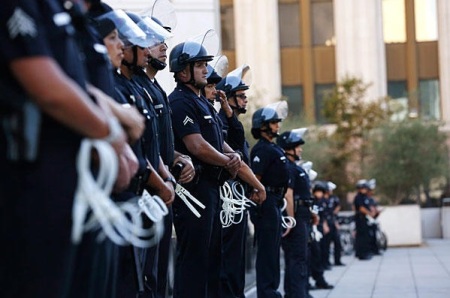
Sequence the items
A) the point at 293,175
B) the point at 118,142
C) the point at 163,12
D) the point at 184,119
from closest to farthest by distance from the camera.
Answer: the point at 118,142 < the point at 184,119 < the point at 163,12 < the point at 293,175

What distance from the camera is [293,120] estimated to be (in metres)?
49.0

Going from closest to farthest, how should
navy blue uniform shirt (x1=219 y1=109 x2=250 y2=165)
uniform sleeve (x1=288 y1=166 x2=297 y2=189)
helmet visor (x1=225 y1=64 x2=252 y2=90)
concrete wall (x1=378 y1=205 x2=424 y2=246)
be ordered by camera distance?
navy blue uniform shirt (x1=219 y1=109 x2=250 y2=165) → helmet visor (x1=225 y1=64 x2=252 y2=90) → uniform sleeve (x1=288 y1=166 x2=297 y2=189) → concrete wall (x1=378 y1=205 x2=424 y2=246)

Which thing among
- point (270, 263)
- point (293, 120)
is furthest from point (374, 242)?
point (270, 263)

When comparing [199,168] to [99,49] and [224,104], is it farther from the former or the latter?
[99,49]

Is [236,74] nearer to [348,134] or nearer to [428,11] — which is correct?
[348,134]

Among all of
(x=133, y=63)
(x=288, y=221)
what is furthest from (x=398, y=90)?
(x=133, y=63)

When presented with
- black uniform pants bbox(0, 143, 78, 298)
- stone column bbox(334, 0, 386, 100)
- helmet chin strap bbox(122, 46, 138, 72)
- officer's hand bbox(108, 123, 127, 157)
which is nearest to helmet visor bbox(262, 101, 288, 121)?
helmet chin strap bbox(122, 46, 138, 72)

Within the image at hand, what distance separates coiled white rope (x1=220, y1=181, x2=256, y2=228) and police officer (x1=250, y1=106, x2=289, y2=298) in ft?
3.99

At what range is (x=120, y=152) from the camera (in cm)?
459

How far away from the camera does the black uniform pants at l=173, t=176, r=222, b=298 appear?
909 centimetres

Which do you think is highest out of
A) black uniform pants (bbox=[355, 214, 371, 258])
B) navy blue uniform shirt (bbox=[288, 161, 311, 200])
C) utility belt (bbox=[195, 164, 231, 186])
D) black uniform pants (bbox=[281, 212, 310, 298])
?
utility belt (bbox=[195, 164, 231, 186])

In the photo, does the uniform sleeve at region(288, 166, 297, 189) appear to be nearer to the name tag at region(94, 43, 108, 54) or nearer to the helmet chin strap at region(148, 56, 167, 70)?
the helmet chin strap at region(148, 56, 167, 70)

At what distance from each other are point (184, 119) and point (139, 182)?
2619 millimetres

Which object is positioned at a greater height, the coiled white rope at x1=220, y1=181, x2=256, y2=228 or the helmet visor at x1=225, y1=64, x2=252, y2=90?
the helmet visor at x1=225, y1=64, x2=252, y2=90
